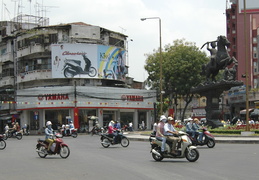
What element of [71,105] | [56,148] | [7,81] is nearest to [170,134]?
[56,148]

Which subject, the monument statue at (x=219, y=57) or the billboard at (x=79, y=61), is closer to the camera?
the monument statue at (x=219, y=57)

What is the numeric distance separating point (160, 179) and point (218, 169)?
2586 mm

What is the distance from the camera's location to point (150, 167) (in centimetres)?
1246

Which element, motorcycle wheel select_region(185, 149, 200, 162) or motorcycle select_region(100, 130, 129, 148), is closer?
motorcycle wheel select_region(185, 149, 200, 162)

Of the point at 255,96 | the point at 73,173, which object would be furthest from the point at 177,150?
the point at 255,96

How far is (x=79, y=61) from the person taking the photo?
5378 cm

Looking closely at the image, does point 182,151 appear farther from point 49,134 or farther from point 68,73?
point 68,73

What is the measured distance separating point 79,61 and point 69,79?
107 inches

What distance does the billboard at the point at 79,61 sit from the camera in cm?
5341

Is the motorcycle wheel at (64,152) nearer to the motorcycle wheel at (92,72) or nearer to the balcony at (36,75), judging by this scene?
the motorcycle wheel at (92,72)

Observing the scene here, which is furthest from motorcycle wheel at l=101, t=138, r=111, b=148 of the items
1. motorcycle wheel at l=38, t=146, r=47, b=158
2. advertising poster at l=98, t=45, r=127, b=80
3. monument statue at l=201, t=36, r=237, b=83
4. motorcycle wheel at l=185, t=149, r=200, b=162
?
advertising poster at l=98, t=45, r=127, b=80

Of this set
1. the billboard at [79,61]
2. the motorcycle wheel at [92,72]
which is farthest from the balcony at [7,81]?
the motorcycle wheel at [92,72]

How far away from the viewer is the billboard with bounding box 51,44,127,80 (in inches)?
2103

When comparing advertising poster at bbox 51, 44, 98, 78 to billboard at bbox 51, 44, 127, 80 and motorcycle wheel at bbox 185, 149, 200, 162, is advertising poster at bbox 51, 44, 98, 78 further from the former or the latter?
motorcycle wheel at bbox 185, 149, 200, 162
